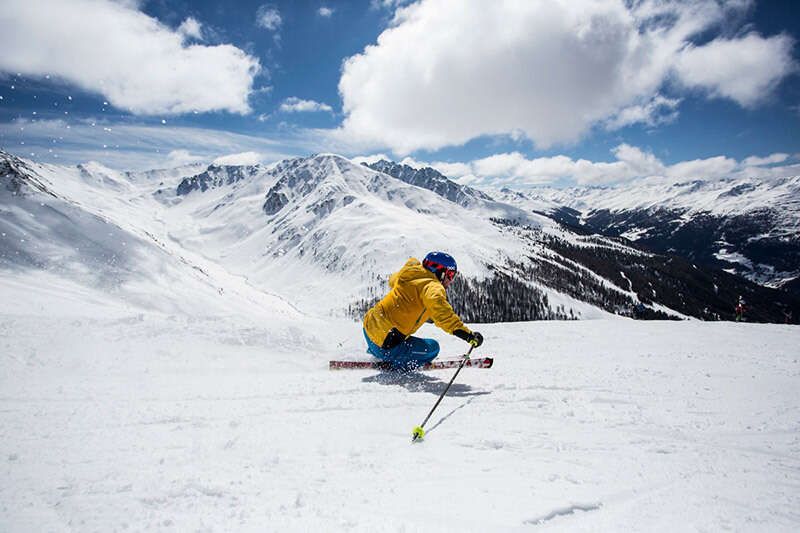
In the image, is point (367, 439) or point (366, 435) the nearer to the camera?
point (367, 439)

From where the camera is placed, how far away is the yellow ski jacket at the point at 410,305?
23.5ft

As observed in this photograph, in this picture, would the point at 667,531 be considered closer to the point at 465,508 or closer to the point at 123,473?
the point at 465,508

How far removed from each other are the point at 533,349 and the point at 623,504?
25.5ft

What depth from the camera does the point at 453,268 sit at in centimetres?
798

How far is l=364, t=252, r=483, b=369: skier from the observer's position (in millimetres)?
7145

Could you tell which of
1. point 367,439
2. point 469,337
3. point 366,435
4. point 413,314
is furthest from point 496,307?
point 367,439

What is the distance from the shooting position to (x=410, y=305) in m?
8.09

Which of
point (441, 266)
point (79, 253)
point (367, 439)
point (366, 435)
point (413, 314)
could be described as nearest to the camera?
point (367, 439)

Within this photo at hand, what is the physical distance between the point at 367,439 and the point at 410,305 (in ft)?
11.5

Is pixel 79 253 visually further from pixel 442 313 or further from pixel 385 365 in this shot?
pixel 442 313

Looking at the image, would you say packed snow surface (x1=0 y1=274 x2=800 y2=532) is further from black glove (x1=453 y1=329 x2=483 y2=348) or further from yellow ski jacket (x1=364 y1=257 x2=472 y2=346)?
yellow ski jacket (x1=364 y1=257 x2=472 y2=346)

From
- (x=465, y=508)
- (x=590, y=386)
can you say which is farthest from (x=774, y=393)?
(x=465, y=508)

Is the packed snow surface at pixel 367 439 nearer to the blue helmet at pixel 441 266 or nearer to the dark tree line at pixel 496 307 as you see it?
the blue helmet at pixel 441 266

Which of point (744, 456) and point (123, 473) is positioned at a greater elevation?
point (744, 456)
